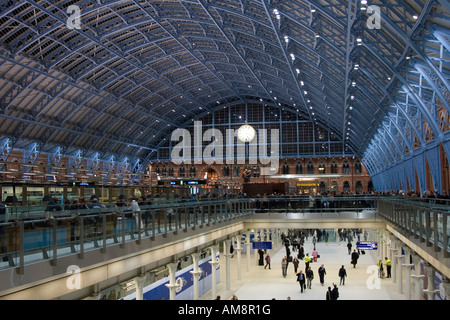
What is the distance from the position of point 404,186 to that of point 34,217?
43040 millimetres

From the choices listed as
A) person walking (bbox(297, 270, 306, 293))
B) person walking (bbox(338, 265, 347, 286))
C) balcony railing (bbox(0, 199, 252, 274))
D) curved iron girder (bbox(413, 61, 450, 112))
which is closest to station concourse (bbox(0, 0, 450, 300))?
balcony railing (bbox(0, 199, 252, 274))

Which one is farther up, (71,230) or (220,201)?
(220,201)

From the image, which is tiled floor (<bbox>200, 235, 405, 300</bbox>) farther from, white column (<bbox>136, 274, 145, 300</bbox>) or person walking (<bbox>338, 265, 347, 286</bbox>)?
white column (<bbox>136, 274, 145, 300</bbox>)

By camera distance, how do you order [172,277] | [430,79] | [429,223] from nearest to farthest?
1. [429,223]
2. [172,277]
3. [430,79]

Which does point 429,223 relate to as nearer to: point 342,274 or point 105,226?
point 105,226

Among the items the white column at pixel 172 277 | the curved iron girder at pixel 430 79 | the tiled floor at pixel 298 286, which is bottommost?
the tiled floor at pixel 298 286

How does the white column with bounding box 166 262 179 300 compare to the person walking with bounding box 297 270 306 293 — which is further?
the person walking with bounding box 297 270 306 293

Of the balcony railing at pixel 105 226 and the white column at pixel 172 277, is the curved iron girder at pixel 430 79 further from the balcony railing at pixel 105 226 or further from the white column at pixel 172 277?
the white column at pixel 172 277

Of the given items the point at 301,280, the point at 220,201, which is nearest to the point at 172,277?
the point at 220,201

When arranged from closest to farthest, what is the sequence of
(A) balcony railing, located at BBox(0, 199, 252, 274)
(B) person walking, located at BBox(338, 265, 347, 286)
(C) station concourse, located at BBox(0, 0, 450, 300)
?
1. (A) balcony railing, located at BBox(0, 199, 252, 274)
2. (C) station concourse, located at BBox(0, 0, 450, 300)
3. (B) person walking, located at BBox(338, 265, 347, 286)

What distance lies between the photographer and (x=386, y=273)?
3728 centimetres

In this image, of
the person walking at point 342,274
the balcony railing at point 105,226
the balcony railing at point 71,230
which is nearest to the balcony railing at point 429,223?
the balcony railing at point 105,226

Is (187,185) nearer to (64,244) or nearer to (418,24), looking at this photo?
(418,24)
